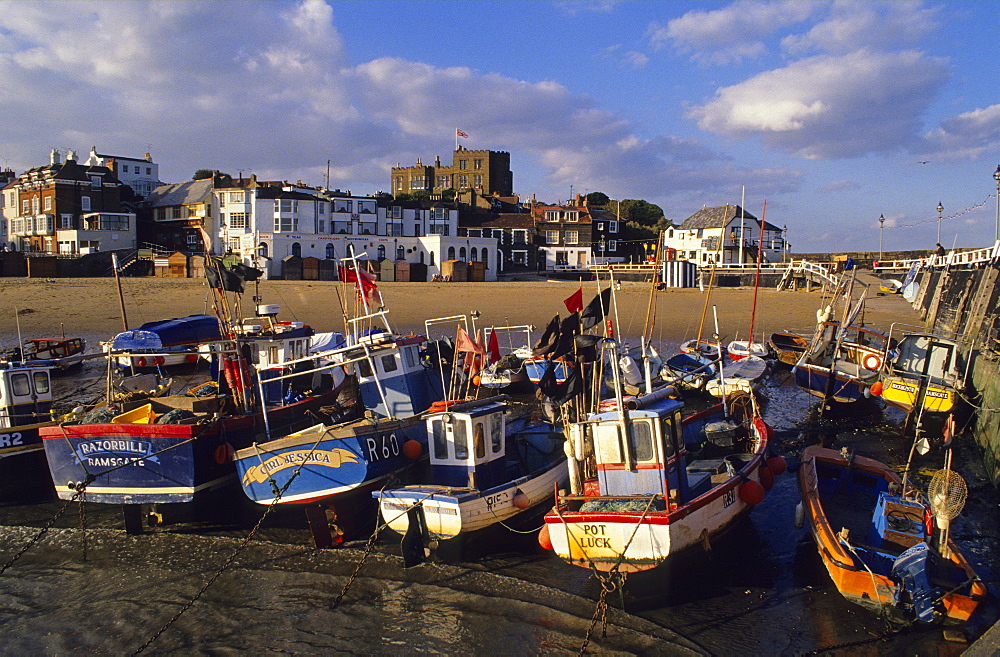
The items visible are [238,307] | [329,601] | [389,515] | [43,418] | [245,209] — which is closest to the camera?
[329,601]

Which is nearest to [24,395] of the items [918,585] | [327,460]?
[327,460]

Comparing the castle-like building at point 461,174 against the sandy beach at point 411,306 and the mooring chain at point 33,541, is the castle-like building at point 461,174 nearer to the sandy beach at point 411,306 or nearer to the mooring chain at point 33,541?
the sandy beach at point 411,306

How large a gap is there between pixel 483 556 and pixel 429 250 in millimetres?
57250

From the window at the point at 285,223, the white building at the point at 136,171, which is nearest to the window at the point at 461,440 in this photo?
the window at the point at 285,223

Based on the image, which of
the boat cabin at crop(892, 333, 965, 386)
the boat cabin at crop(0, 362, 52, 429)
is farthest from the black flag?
the boat cabin at crop(892, 333, 965, 386)

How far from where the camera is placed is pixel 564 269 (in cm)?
7650

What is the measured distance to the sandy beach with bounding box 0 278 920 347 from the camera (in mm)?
38594

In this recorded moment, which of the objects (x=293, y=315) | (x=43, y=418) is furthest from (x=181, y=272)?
(x=43, y=418)

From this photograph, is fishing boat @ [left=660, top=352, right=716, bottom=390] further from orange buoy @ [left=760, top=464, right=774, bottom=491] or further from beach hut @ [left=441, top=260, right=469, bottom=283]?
beach hut @ [left=441, top=260, right=469, bottom=283]

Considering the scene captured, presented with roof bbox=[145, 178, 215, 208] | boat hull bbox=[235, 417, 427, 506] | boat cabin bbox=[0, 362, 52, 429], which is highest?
roof bbox=[145, 178, 215, 208]

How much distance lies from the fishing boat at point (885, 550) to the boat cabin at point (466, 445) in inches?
226

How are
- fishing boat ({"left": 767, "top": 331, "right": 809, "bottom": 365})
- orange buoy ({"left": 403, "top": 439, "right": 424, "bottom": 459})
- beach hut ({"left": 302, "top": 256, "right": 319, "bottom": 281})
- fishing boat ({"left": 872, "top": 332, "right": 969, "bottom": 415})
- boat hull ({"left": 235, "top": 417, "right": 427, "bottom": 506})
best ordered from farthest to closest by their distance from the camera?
beach hut ({"left": 302, "top": 256, "right": 319, "bottom": 281}) → fishing boat ({"left": 767, "top": 331, "right": 809, "bottom": 365}) → fishing boat ({"left": 872, "top": 332, "right": 969, "bottom": 415}) → orange buoy ({"left": 403, "top": 439, "right": 424, "bottom": 459}) → boat hull ({"left": 235, "top": 417, "right": 427, "bottom": 506})

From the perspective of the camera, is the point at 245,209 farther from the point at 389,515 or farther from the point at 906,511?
the point at 906,511

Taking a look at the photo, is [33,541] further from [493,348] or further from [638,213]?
[638,213]
